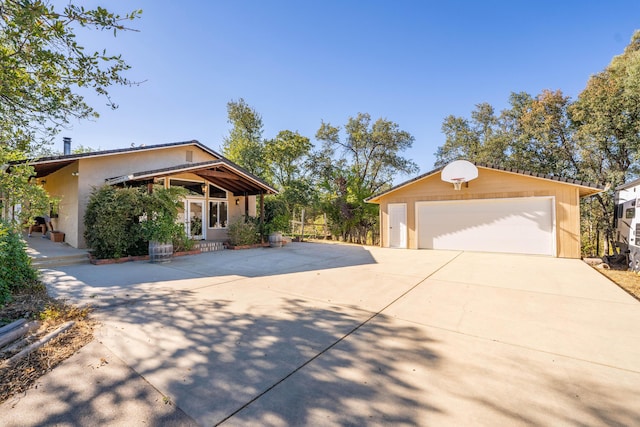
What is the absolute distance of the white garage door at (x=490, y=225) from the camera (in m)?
9.91

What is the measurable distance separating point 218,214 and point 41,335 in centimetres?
1051

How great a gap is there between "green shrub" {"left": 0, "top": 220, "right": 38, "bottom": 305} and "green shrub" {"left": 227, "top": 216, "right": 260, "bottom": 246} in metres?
6.79

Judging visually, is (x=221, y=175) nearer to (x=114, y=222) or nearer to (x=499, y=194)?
(x=114, y=222)

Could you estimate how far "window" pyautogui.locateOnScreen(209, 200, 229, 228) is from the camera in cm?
1305

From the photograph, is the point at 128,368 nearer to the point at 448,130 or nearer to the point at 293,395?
the point at 293,395

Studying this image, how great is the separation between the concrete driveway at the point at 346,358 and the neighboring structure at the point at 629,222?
5091 millimetres

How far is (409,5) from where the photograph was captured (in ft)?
30.4

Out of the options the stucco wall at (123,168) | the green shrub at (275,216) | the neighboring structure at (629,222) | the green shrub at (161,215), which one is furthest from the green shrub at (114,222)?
the neighboring structure at (629,222)

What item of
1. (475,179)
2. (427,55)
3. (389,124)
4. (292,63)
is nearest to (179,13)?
(292,63)

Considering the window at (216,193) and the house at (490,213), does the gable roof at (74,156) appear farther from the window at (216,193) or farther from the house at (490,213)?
the house at (490,213)

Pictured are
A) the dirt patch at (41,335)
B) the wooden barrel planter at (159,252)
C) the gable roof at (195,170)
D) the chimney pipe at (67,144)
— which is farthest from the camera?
the chimney pipe at (67,144)

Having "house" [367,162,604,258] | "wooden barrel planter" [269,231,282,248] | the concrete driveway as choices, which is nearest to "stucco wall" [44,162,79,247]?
the concrete driveway

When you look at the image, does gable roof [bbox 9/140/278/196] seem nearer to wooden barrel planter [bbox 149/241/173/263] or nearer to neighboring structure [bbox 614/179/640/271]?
wooden barrel planter [bbox 149/241/173/263]

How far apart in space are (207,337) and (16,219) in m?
4.85
